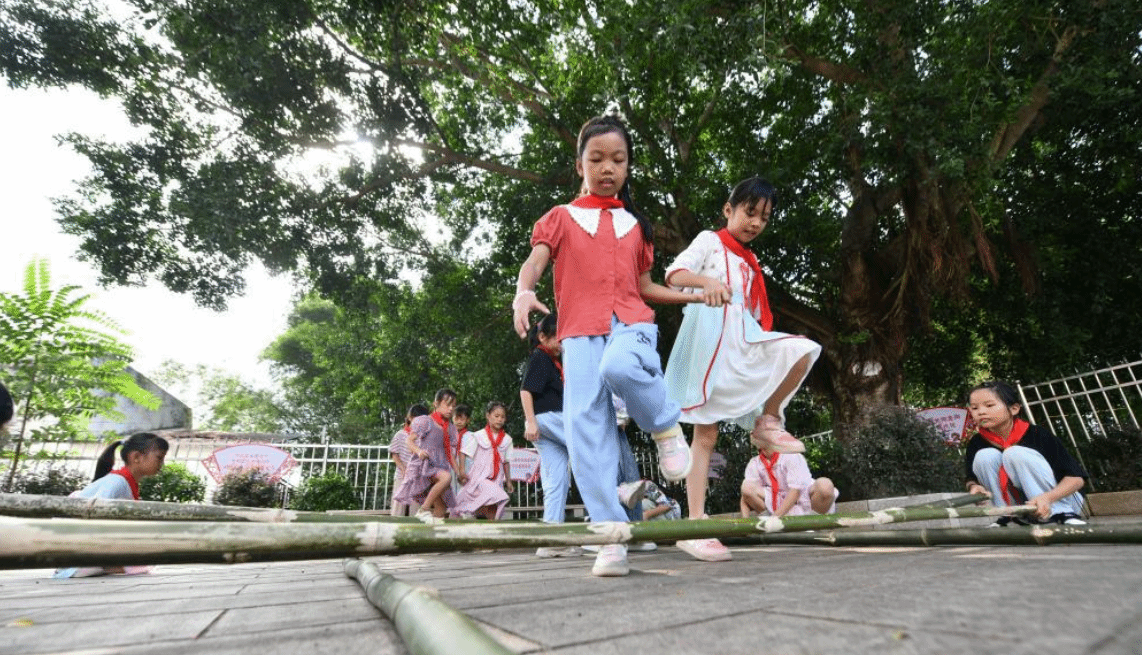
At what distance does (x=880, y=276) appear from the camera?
423 inches

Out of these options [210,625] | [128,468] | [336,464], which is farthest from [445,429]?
[336,464]

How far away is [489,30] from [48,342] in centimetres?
773

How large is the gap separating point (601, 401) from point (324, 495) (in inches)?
384

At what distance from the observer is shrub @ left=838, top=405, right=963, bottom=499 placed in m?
6.68

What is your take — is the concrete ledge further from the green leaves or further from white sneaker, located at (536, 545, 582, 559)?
the green leaves

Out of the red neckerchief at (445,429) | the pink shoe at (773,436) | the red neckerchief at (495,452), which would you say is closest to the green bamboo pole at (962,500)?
the pink shoe at (773,436)

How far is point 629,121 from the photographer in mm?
10258

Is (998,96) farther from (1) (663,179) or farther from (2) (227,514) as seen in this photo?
(2) (227,514)

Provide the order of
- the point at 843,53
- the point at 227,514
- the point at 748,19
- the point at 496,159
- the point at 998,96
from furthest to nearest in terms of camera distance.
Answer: the point at 496,159 < the point at 843,53 < the point at 998,96 < the point at 748,19 < the point at 227,514

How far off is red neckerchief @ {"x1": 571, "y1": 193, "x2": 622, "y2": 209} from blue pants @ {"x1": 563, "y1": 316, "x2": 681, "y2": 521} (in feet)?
2.06

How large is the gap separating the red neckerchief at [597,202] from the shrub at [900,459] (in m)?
5.68

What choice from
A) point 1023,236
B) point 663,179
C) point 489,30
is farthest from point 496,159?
point 1023,236

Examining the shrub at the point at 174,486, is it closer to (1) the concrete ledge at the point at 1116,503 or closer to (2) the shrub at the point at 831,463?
(2) the shrub at the point at 831,463

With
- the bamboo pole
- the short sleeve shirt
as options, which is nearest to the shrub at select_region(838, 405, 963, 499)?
the short sleeve shirt
